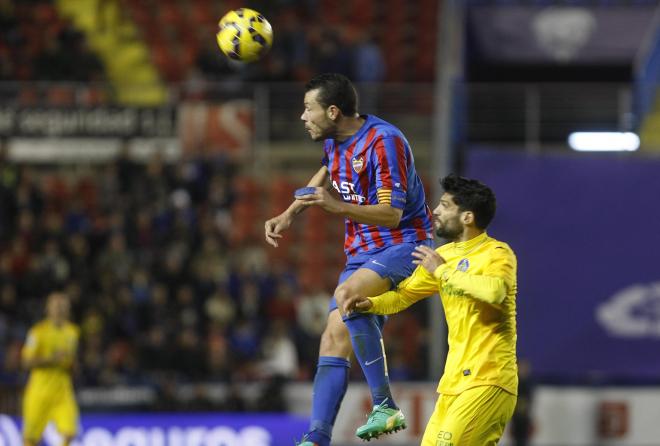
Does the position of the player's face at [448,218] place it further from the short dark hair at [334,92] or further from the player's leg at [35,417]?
the player's leg at [35,417]

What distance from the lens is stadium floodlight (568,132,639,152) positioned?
16562 mm

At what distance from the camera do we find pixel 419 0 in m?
20.9

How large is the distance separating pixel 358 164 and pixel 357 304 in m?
0.82

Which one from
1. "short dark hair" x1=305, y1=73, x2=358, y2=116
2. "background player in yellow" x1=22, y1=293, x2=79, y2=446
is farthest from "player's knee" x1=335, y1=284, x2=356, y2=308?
"background player in yellow" x1=22, y1=293, x2=79, y2=446

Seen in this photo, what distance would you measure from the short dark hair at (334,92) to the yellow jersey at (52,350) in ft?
27.8

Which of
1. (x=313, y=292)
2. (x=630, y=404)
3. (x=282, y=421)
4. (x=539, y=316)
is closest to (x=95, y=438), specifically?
(x=282, y=421)

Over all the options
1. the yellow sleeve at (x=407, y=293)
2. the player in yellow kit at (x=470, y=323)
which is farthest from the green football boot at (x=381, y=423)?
the yellow sleeve at (x=407, y=293)

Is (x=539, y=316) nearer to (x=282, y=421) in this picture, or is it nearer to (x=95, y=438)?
(x=282, y=421)

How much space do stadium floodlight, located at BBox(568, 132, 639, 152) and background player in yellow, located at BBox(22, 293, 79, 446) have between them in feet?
23.3

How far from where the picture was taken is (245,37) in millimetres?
7609

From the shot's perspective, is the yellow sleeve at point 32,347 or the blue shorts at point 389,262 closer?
the blue shorts at point 389,262

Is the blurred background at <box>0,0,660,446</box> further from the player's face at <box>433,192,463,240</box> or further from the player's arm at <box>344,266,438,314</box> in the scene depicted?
the player's face at <box>433,192,463,240</box>

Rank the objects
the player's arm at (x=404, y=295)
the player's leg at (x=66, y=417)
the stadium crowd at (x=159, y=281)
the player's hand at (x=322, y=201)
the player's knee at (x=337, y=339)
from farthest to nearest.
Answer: the stadium crowd at (x=159, y=281) → the player's leg at (x=66, y=417) → the player's knee at (x=337, y=339) → the player's arm at (x=404, y=295) → the player's hand at (x=322, y=201)

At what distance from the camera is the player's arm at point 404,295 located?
23.7 ft
